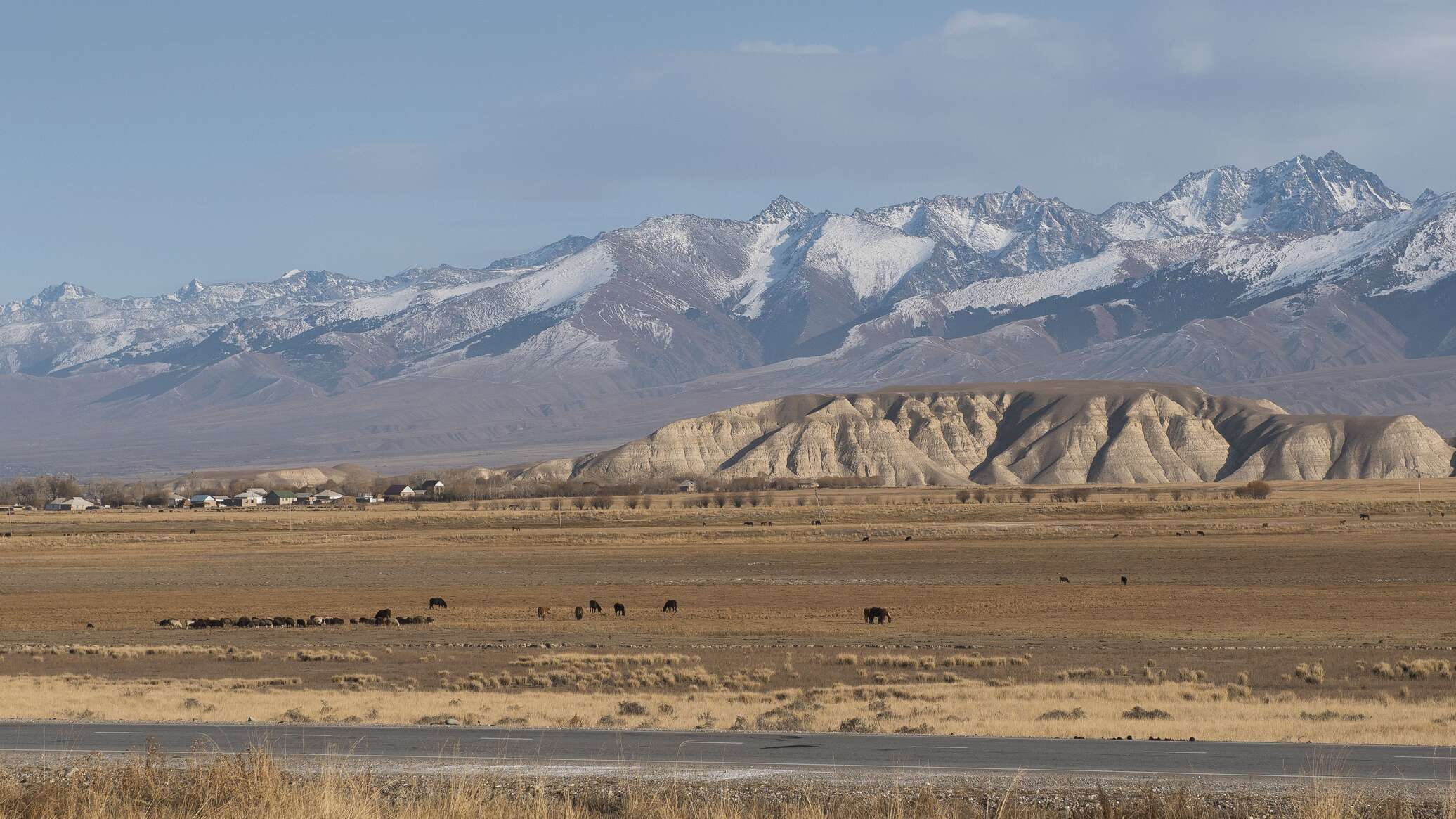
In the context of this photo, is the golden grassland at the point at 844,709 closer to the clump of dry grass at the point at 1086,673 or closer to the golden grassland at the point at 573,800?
the clump of dry grass at the point at 1086,673

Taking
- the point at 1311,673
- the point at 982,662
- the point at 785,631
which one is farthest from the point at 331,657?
the point at 1311,673

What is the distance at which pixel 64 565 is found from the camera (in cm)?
8556

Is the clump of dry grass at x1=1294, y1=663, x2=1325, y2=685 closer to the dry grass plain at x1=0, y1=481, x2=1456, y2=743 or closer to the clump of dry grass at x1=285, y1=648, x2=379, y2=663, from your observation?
the dry grass plain at x1=0, y1=481, x2=1456, y2=743

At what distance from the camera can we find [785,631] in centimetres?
4534

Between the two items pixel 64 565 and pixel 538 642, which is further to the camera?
pixel 64 565

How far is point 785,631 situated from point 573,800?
30701mm

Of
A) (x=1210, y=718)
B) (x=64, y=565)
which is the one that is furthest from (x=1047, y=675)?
(x=64, y=565)

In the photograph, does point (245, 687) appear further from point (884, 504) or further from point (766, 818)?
point (884, 504)

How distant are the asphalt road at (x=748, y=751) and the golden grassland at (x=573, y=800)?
1.48 meters

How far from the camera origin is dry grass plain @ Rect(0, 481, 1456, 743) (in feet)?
85.7

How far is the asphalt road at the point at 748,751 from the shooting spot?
1738 cm

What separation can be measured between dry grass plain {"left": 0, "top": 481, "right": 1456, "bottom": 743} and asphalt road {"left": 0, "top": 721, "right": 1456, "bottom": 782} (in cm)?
182

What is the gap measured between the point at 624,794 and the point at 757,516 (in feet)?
405

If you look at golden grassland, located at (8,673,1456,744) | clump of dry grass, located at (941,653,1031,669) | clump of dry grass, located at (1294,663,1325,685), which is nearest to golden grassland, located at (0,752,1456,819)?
golden grassland, located at (8,673,1456,744)
